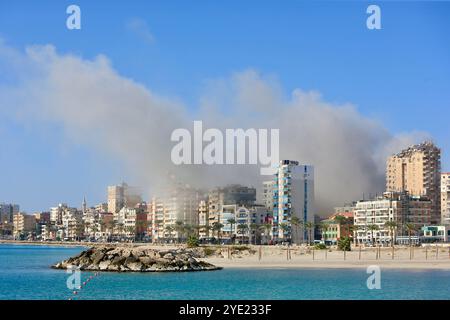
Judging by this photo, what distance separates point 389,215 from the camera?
447 feet

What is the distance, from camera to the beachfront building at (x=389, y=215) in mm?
133875

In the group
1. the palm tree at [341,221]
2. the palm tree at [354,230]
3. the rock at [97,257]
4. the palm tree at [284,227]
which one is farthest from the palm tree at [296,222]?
the rock at [97,257]

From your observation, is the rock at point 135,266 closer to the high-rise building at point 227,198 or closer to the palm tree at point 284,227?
the palm tree at point 284,227

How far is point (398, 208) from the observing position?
135625 millimetres

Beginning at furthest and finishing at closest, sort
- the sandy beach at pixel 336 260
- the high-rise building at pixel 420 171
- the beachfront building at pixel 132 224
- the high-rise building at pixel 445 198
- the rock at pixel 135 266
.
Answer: the beachfront building at pixel 132 224 < the high-rise building at pixel 420 171 < the high-rise building at pixel 445 198 < the sandy beach at pixel 336 260 < the rock at pixel 135 266

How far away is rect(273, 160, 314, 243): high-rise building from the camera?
446 feet

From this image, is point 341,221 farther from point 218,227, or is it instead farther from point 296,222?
point 218,227

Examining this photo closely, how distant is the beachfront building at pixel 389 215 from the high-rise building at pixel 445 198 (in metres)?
8.61

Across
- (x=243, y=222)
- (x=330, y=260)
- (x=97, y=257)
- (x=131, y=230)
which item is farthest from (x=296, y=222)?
(x=97, y=257)

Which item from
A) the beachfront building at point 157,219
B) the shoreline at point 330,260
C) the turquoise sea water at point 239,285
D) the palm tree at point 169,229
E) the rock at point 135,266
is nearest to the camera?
the turquoise sea water at point 239,285

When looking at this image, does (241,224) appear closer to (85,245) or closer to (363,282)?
(85,245)

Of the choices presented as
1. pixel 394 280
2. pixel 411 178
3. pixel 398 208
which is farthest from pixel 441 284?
pixel 411 178
